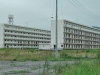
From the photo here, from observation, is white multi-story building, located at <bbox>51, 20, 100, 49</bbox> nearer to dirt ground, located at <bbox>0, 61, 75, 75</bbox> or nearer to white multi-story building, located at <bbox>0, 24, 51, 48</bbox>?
white multi-story building, located at <bbox>0, 24, 51, 48</bbox>

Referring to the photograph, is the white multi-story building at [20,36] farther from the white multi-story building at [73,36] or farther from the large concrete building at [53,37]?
the white multi-story building at [73,36]

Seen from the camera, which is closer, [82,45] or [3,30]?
[3,30]

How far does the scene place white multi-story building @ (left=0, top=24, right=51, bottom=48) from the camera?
77.4 metres

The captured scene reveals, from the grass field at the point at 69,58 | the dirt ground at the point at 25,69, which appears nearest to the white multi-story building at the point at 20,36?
the grass field at the point at 69,58

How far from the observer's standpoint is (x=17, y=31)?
85625 mm

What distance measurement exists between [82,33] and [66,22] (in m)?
12.3

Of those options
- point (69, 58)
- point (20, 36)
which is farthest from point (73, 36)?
point (69, 58)

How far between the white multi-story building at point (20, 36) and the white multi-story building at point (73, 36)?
19001mm

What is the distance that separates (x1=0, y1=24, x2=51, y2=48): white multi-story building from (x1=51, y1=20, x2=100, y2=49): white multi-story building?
19.0m

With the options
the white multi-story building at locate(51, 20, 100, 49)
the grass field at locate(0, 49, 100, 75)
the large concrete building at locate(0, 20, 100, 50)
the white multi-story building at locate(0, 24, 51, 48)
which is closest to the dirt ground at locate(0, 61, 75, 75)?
the grass field at locate(0, 49, 100, 75)

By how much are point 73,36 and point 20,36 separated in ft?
81.8

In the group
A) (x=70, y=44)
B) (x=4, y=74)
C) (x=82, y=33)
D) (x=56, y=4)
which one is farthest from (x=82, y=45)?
(x=4, y=74)

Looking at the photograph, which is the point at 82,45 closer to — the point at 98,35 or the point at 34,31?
the point at 98,35

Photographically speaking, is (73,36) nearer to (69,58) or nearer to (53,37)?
(53,37)
